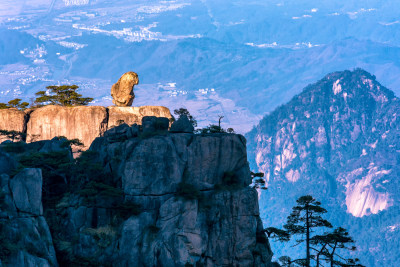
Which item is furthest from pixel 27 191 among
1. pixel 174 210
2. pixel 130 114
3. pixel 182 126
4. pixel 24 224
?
pixel 130 114

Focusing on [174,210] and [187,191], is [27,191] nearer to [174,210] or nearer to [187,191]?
[174,210]

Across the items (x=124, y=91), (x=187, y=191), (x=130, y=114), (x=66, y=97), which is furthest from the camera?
(x=66, y=97)

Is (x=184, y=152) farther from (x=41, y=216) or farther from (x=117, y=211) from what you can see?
(x=41, y=216)

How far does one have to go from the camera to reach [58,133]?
102250 millimetres

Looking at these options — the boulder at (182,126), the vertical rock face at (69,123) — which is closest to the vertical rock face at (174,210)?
the boulder at (182,126)

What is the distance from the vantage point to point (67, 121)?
102500mm

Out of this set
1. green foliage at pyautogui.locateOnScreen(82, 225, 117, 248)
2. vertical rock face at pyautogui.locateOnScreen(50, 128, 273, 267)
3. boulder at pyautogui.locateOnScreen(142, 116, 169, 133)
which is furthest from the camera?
boulder at pyautogui.locateOnScreen(142, 116, 169, 133)

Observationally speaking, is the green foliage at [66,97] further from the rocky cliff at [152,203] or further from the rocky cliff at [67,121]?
the rocky cliff at [152,203]

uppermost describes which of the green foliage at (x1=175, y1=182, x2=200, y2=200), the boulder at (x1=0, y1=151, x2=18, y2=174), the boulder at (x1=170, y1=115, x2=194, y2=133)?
the boulder at (x1=170, y1=115, x2=194, y2=133)

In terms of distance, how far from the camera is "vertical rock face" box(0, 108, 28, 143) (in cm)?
10282

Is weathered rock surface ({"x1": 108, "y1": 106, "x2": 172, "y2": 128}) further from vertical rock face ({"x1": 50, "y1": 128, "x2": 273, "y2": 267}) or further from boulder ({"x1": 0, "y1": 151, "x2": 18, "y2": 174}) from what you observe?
boulder ({"x1": 0, "y1": 151, "x2": 18, "y2": 174})

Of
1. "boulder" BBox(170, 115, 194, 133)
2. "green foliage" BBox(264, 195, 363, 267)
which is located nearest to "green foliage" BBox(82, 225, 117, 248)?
"boulder" BBox(170, 115, 194, 133)

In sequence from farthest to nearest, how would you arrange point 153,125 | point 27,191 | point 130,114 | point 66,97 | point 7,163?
point 66,97 < point 130,114 < point 153,125 < point 7,163 < point 27,191

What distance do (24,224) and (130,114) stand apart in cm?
3443
